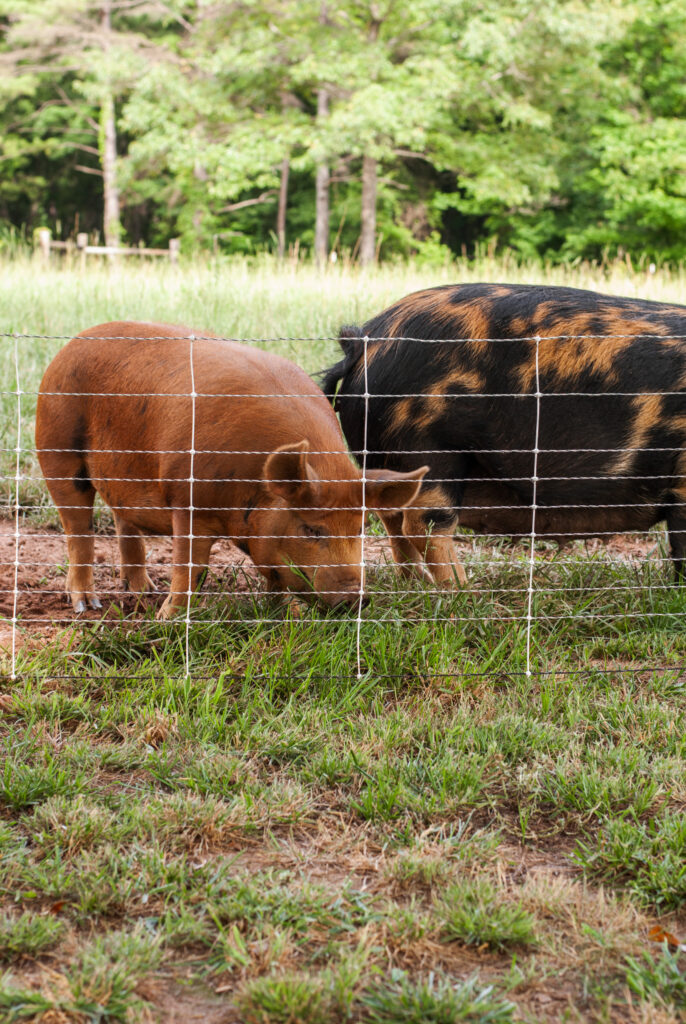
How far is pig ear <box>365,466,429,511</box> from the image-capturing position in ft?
13.0

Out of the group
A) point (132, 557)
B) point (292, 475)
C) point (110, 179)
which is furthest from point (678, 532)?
point (110, 179)

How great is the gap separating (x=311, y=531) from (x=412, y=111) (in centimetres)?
1786

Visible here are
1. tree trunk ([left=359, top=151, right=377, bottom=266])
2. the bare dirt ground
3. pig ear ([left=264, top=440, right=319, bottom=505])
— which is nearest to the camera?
pig ear ([left=264, top=440, right=319, bottom=505])

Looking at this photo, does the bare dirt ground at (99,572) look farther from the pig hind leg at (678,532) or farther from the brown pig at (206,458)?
the pig hind leg at (678,532)

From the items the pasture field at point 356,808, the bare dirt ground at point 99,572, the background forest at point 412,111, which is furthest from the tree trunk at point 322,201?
the pasture field at point 356,808

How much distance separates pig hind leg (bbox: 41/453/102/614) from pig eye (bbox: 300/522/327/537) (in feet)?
3.90

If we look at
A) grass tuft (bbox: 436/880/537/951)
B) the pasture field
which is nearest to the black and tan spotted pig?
the pasture field

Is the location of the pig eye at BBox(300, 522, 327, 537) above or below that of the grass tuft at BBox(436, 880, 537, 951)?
above

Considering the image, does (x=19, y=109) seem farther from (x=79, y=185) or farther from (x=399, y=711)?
(x=399, y=711)

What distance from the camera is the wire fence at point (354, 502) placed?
4113 mm

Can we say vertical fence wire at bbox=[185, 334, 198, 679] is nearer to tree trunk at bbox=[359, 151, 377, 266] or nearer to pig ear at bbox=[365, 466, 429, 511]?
pig ear at bbox=[365, 466, 429, 511]

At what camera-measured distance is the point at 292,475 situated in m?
3.91

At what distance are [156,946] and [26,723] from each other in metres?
1.35

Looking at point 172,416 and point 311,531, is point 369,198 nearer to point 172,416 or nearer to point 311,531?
point 172,416
